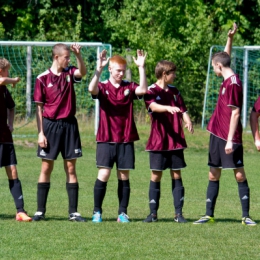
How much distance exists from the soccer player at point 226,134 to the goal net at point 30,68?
39.7ft

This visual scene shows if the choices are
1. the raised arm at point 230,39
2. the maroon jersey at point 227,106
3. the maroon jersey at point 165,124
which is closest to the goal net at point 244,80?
the raised arm at point 230,39

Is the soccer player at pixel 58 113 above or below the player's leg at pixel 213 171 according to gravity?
above

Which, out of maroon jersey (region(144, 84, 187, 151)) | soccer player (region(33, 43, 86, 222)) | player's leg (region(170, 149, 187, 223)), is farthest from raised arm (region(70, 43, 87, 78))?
player's leg (region(170, 149, 187, 223))

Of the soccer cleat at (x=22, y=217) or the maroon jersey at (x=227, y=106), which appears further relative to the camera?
the soccer cleat at (x=22, y=217)

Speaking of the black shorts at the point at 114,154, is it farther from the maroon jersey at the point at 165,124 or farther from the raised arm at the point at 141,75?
the raised arm at the point at 141,75

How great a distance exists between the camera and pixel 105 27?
90.8 ft

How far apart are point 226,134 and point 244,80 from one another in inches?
564

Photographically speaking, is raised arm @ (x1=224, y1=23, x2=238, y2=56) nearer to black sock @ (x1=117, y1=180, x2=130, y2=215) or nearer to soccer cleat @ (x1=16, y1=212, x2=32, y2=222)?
black sock @ (x1=117, y1=180, x2=130, y2=215)

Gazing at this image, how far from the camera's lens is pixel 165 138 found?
8.64m

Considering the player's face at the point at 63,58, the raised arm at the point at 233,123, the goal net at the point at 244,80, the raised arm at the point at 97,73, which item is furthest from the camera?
the goal net at the point at 244,80

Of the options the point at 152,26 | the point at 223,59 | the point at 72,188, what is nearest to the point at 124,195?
the point at 72,188

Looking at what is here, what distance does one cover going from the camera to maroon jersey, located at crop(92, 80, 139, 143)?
856cm

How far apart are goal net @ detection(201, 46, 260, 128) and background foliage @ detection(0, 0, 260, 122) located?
0.98 meters

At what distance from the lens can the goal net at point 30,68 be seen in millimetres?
20469
